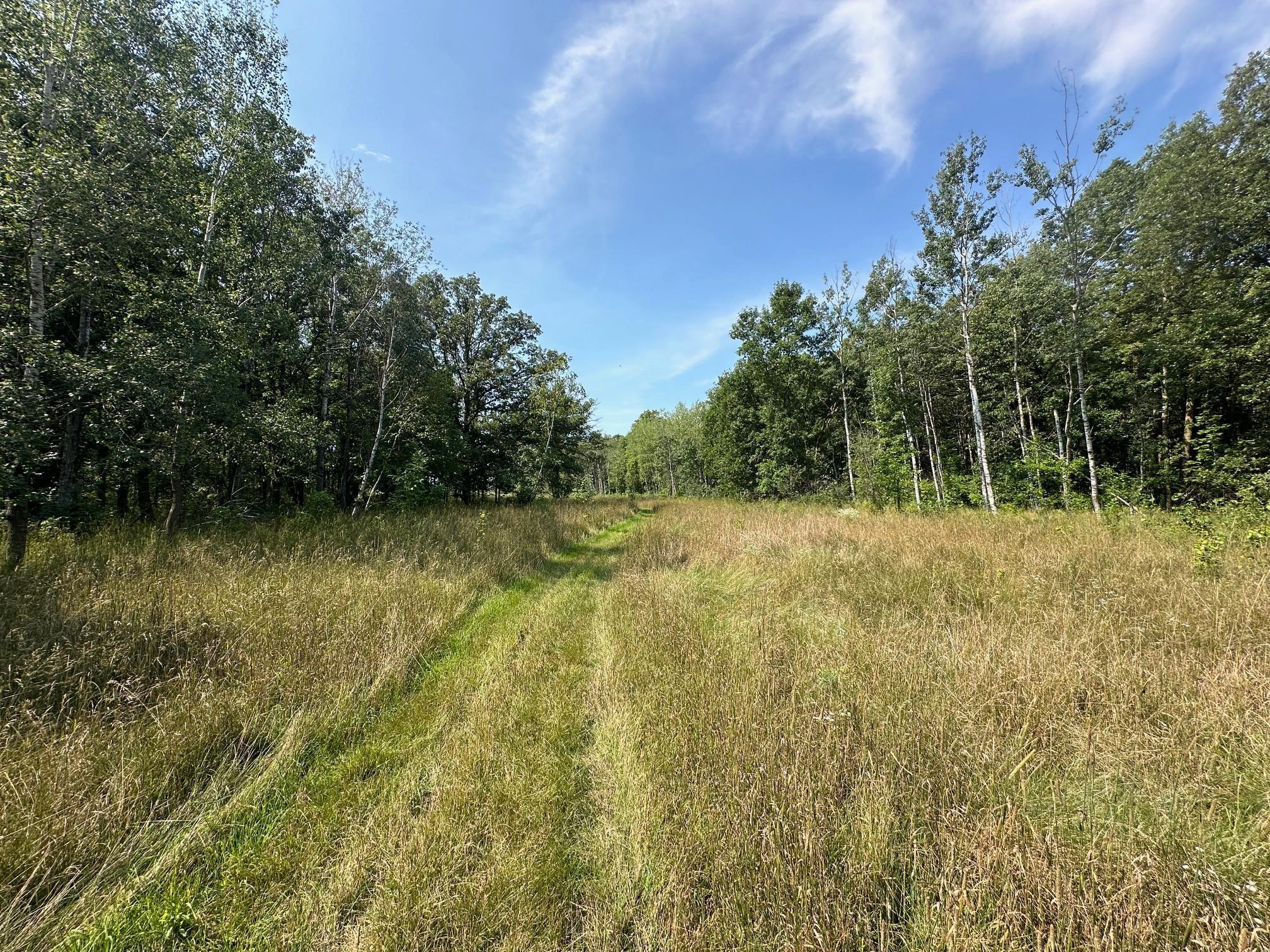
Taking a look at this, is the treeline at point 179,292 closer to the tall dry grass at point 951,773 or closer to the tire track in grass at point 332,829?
the tire track in grass at point 332,829

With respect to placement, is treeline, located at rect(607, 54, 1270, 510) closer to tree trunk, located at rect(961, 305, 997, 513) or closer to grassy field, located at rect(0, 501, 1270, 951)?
tree trunk, located at rect(961, 305, 997, 513)

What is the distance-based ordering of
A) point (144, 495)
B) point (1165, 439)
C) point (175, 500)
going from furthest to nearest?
point (1165, 439) < point (144, 495) < point (175, 500)

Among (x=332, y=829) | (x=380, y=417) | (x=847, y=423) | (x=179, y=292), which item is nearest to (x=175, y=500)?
(x=179, y=292)

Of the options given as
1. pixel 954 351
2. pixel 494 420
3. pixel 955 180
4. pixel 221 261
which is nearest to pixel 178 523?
pixel 221 261

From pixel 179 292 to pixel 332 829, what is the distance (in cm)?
1037

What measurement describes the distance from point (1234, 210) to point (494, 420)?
2744 cm

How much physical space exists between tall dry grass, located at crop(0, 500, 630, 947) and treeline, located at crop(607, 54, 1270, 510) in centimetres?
1324

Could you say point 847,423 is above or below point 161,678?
above

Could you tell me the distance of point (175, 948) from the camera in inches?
69.4

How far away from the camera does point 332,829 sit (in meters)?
2.39

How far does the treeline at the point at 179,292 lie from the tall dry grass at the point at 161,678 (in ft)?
→ 6.97

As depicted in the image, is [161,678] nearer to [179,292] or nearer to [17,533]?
[17,533]

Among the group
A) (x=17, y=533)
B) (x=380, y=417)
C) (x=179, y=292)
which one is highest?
(x=179, y=292)

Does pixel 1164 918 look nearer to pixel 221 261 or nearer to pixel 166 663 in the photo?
pixel 166 663
